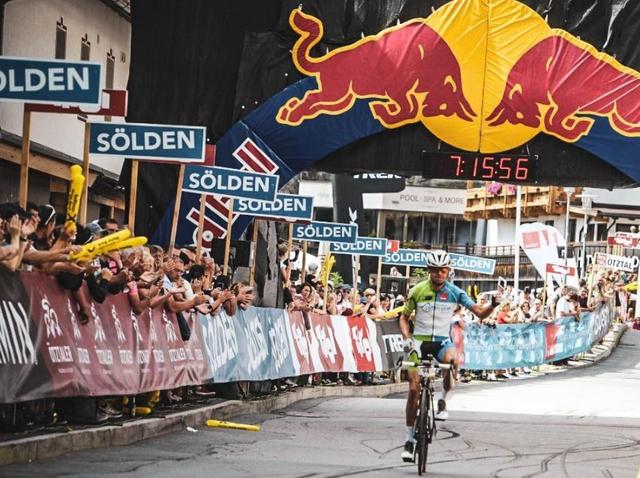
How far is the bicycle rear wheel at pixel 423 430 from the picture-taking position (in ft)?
43.1

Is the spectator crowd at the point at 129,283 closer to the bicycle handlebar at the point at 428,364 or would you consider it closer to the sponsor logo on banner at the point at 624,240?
the bicycle handlebar at the point at 428,364

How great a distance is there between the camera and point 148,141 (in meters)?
17.6

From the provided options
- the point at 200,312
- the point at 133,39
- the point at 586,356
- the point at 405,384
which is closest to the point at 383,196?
the point at 586,356

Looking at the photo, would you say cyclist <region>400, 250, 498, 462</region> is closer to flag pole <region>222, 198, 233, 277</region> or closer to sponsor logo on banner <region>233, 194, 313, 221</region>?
flag pole <region>222, 198, 233, 277</region>

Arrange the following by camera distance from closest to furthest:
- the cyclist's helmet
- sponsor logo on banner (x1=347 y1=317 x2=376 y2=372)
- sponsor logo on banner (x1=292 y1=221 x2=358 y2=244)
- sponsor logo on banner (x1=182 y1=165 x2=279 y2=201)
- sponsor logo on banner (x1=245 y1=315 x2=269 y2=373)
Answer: the cyclist's helmet
sponsor logo on banner (x1=245 y1=315 x2=269 y2=373)
sponsor logo on banner (x1=182 y1=165 x2=279 y2=201)
sponsor logo on banner (x1=292 y1=221 x2=358 y2=244)
sponsor logo on banner (x1=347 y1=317 x2=376 y2=372)

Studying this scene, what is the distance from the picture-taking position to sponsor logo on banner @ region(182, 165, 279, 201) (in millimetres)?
21188

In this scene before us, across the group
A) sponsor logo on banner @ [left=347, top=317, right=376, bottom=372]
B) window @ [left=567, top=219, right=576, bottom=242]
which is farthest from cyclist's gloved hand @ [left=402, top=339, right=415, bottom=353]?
window @ [left=567, top=219, right=576, bottom=242]

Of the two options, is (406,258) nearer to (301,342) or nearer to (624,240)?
(301,342)

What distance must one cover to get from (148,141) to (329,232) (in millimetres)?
11056

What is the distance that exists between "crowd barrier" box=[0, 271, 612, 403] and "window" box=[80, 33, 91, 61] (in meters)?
6.74

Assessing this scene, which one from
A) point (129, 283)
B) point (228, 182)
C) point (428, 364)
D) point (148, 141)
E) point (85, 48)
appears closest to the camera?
point (428, 364)

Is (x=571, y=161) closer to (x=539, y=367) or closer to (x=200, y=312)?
(x=200, y=312)

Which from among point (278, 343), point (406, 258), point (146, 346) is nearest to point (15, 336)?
point (146, 346)

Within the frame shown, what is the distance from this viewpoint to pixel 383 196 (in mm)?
99000
